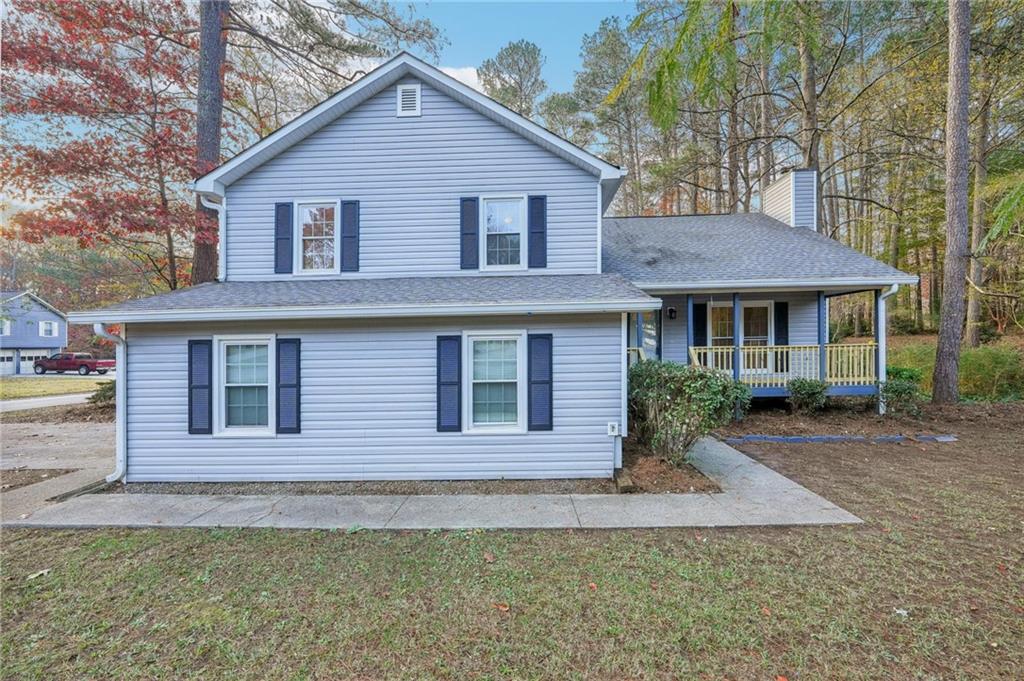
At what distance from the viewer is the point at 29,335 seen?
109ft

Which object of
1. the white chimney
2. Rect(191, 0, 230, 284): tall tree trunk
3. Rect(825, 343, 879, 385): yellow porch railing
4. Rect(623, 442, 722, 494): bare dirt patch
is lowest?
Rect(623, 442, 722, 494): bare dirt patch

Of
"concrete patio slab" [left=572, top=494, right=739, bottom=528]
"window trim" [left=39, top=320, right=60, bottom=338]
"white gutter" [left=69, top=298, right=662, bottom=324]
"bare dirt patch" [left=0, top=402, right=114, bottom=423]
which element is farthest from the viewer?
"window trim" [left=39, top=320, right=60, bottom=338]

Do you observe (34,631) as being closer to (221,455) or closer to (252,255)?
(221,455)

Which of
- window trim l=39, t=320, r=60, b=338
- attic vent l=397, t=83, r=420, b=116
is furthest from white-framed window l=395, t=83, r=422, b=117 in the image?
window trim l=39, t=320, r=60, b=338

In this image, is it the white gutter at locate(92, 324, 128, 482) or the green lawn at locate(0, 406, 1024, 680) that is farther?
the white gutter at locate(92, 324, 128, 482)

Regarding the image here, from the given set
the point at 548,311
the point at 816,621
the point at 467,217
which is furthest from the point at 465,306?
the point at 816,621

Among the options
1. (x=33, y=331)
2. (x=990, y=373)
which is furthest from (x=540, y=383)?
(x=33, y=331)

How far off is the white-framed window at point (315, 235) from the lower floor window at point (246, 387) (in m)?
1.88

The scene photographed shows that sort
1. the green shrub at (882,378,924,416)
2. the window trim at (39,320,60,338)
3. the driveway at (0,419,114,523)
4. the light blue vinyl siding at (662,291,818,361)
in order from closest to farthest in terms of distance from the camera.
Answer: the driveway at (0,419,114,523)
the green shrub at (882,378,924,416)
the light blue vinyl siding at (662,291,818,361)
the window trim at (39,320,60,338)

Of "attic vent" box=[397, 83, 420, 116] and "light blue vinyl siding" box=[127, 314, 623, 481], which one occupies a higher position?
"attic vent" box=[397, 83, 420, 116]

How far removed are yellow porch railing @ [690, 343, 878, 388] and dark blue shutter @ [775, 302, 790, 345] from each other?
28.5 inches

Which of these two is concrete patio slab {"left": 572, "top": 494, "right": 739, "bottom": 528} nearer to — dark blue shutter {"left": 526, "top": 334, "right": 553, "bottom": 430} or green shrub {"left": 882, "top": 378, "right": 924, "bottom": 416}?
dark blue shutter {"left": 526, "top": 334, "right": 553, "bottom": 430}

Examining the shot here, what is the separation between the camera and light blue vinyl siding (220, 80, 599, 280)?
729 centimetres

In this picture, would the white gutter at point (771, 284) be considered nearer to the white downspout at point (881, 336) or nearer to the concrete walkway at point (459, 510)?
the white downspout at point (881, 336)
